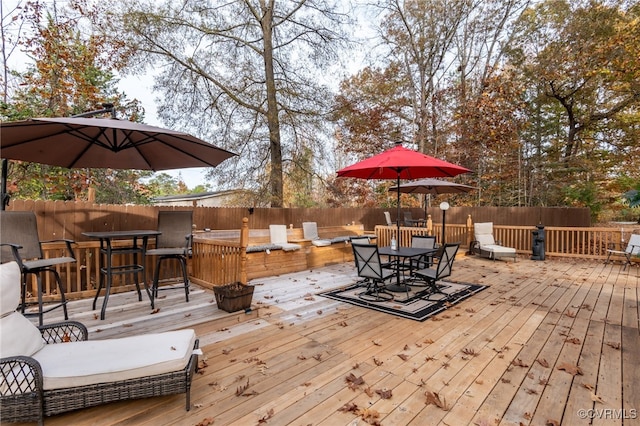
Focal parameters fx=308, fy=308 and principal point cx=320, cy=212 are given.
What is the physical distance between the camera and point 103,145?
3494mm

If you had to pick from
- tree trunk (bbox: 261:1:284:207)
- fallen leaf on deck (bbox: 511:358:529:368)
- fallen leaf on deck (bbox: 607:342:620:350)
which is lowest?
fallen leaf on deck (bbox: 607:342:620:350)

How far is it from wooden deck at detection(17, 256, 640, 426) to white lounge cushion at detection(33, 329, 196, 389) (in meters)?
0.33

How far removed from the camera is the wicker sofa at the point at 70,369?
69.1 inches

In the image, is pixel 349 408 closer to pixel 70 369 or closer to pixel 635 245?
pixel 70 369

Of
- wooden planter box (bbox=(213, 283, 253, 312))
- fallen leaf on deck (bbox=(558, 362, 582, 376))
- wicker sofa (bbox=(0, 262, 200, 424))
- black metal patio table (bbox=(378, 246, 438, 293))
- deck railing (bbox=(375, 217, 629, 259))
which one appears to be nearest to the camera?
wicker sofa (bbox=(0, 262, 200, 424))

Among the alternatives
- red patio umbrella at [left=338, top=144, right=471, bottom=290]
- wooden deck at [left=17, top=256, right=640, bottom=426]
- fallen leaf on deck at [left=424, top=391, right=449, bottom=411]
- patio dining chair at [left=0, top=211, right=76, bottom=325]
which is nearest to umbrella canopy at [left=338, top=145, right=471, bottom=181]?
red patio umbrella at [left=338, top=144, right=471, bottom=290]

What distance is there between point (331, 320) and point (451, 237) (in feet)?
23.8

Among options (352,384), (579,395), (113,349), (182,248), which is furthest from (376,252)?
(113,349)

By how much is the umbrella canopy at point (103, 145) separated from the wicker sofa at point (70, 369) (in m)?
1.33

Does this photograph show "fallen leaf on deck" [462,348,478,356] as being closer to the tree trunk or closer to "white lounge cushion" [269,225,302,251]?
"white lounge cushion" [269,225,302,251]

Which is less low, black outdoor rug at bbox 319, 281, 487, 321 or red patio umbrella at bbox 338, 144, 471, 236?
red patio umbrella at bbox 338, 144, 471, 236

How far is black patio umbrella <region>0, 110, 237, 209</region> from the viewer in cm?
264

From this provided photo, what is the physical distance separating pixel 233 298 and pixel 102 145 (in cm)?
229

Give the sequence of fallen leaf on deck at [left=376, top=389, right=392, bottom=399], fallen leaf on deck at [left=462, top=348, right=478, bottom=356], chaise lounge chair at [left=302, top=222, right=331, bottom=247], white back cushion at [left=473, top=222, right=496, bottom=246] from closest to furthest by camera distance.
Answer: fallen leaf on deck at [left=376, top=389, right=392, bottom=399] < fallen leaf on deck at [left=462, top=348, right=478, bottom=356] < chaise lounge chair at [left=302, top=222, right=331, bottom=247] < white back cushion at [left=473, top=222, right=496, bottom=246]
